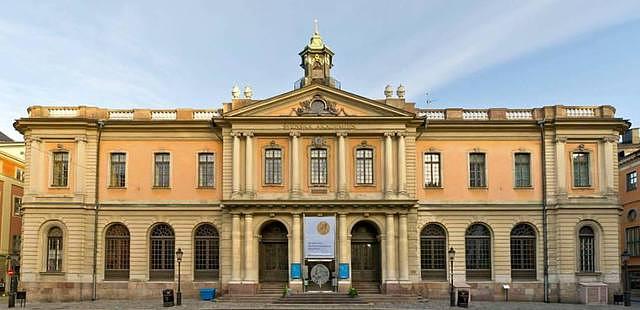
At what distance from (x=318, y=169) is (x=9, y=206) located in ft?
80.3

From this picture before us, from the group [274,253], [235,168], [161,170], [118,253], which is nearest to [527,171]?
[274,253]

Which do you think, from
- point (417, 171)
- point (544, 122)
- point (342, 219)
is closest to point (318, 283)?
point (342, 219)

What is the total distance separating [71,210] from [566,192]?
26.9m

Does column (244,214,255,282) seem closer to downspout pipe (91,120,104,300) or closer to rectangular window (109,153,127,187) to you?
rectangular window (109,153,127,187)

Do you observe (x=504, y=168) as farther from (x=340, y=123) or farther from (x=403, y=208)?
(x=340, y=123)

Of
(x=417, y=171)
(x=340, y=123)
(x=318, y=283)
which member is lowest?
(x=318, y=283)

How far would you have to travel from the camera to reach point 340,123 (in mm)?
40906

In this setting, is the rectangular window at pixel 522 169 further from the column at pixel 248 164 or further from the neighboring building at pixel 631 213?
the column at pixel 248 164

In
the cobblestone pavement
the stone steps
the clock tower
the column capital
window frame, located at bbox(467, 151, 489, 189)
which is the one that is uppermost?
the clock tower

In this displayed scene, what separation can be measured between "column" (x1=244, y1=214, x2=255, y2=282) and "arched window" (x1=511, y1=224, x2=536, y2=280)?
14257 millimetres

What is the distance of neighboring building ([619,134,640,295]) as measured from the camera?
49500 millimetres

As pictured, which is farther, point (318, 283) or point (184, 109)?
point (184, 109)

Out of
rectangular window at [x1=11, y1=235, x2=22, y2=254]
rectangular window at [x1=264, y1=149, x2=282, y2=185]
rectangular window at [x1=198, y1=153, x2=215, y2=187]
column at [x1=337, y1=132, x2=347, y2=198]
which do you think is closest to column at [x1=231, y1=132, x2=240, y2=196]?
rectangular window at [x1=264, y1=149, x2=282, y2=185]

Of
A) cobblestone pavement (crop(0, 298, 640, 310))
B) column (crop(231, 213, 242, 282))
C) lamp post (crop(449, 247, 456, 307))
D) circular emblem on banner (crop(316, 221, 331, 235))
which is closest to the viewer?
cobblestone pavement (crop(0, 298, 640, 310))
